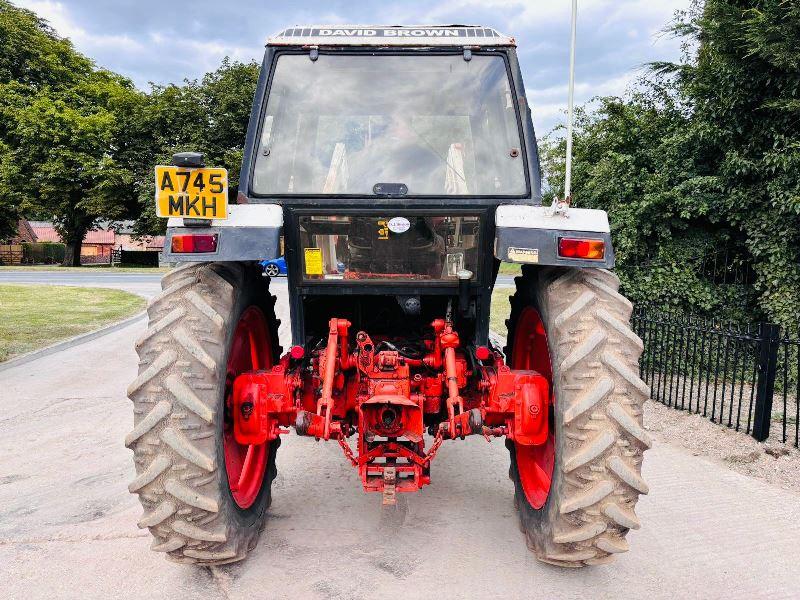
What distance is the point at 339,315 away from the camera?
13.6ft

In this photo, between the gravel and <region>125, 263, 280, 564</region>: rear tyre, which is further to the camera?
the gravel

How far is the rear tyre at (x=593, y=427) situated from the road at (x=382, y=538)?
1.21ft

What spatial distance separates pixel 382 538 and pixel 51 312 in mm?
13130

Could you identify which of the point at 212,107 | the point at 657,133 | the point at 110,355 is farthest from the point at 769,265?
the point at 212,107

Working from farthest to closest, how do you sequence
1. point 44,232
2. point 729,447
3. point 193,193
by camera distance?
point 44,232 < point 729,447 < point 193,193

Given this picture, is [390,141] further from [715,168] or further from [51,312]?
[51,312]

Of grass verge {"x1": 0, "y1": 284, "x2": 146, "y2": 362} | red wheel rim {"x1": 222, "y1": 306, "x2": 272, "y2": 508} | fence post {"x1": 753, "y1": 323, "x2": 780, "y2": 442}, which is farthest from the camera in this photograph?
grass verge {"x1": 0, "y1": 284, "x2": 146, "y2": 362}

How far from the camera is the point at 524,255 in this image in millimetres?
2926

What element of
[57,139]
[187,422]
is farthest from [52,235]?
[187,422]

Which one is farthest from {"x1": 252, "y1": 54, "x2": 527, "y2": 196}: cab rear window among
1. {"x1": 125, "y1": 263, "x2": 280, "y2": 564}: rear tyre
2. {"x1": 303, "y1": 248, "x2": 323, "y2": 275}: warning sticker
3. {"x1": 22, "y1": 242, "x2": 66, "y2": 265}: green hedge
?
{"x1": 22, "y1": 242, "x2": 66, "y2": 265}: green hedge

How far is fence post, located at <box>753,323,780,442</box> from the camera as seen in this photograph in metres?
5.78

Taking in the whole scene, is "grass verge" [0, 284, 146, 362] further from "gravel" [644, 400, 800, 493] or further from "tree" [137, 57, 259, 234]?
"tree" [137, 57, 259, 234]

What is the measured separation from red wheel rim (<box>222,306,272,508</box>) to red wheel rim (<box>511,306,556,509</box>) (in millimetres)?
1544

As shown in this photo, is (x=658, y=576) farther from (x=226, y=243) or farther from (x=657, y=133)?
(x=657, y=133)
